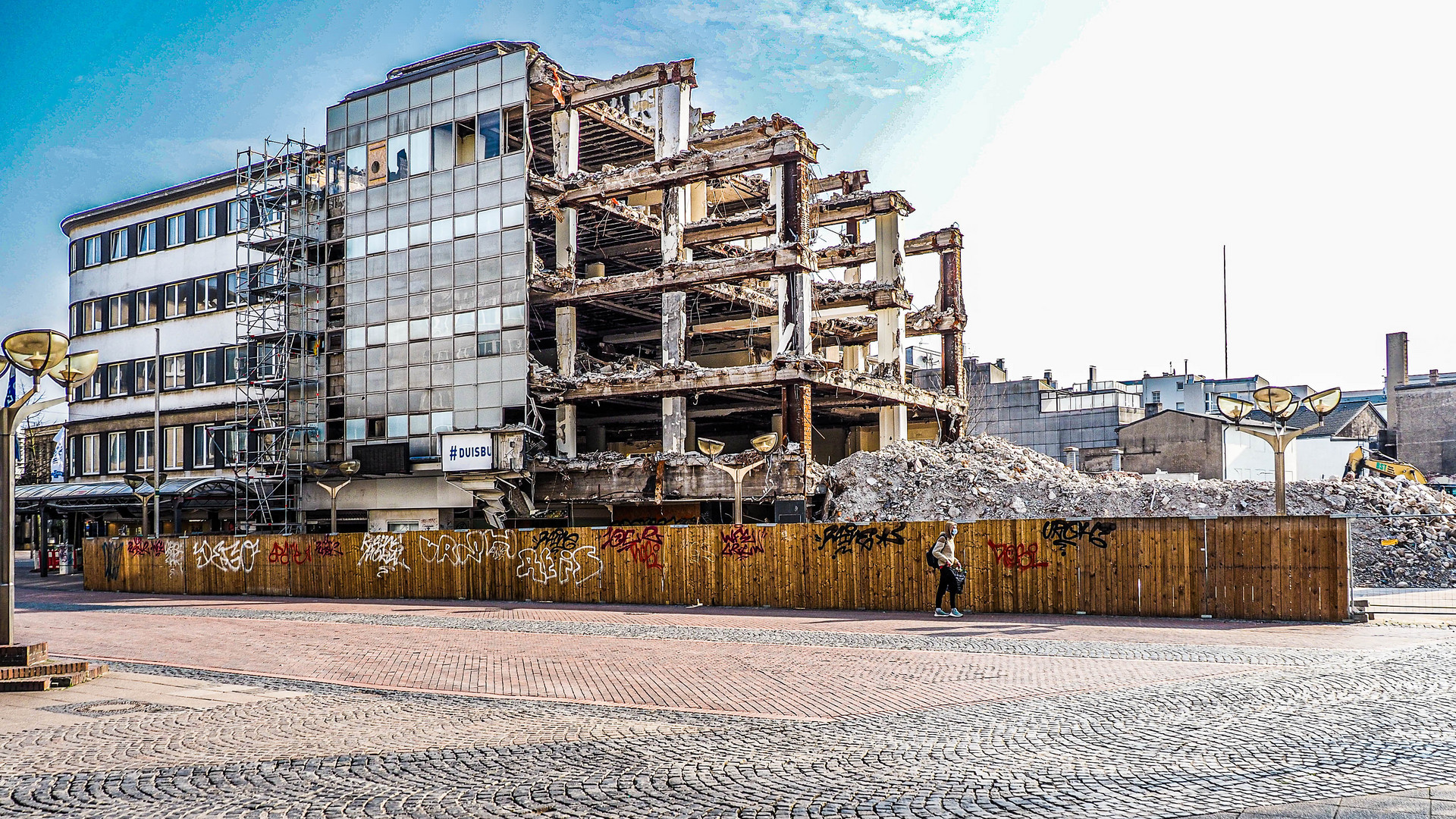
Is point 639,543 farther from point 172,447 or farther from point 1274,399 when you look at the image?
point 172,447

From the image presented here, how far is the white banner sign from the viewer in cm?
4269

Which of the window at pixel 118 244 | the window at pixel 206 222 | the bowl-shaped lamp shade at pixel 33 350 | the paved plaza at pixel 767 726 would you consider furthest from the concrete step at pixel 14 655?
the window at pixel 118 244

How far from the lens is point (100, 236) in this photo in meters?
56.1

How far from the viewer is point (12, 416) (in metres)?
12.2

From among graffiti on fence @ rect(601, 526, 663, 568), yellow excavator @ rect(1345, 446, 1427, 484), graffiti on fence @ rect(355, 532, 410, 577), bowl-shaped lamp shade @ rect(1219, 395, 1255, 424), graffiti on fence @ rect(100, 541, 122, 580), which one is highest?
bowl-shaped lamp shade @ rect(1219, 395, 1255, 424)

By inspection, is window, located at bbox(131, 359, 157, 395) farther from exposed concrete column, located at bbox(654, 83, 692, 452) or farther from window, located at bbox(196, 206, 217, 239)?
exposed concrete column, located at bbox(654, 83, 692, 452)

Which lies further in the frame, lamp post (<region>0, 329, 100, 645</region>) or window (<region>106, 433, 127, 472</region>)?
window (<region>106, 433, 127, 472</region>)

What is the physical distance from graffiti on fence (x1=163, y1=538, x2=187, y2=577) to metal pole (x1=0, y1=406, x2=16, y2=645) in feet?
71.6

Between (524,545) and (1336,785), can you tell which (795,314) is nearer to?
(524,545)

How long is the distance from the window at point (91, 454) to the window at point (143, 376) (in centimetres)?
361

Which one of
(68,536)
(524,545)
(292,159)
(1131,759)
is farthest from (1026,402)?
(1131,759)

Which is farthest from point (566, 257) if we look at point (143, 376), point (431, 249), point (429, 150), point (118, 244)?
point (118, 244)

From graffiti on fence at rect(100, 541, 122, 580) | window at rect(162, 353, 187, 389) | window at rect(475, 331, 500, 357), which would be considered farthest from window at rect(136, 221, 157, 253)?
graffiti on fence at rect(100, 541, 122, 580)

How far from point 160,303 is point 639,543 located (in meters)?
38.1
